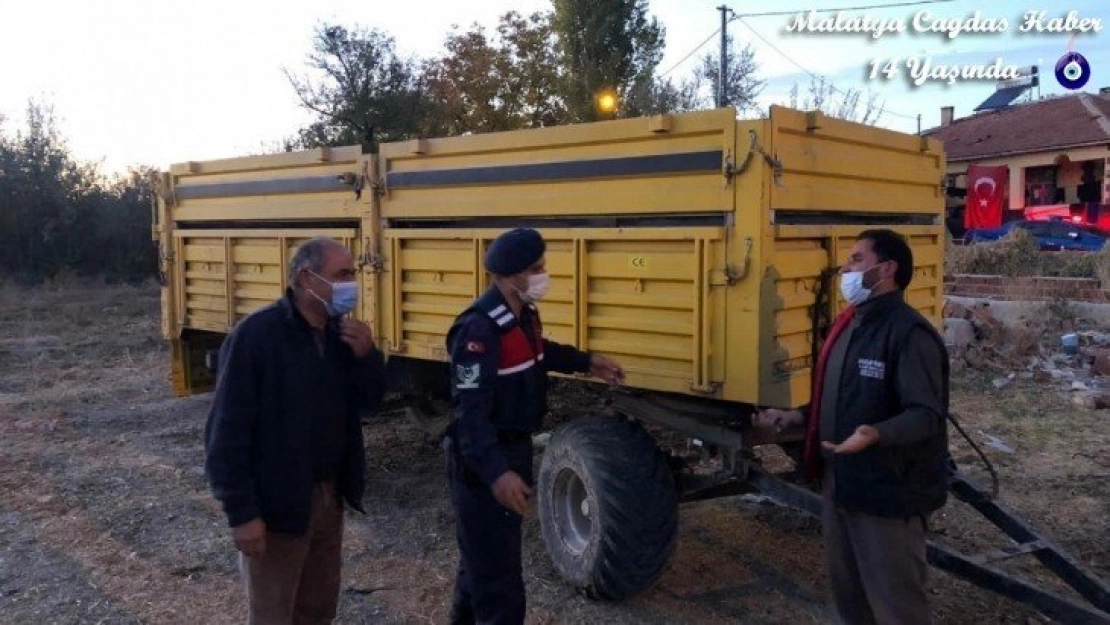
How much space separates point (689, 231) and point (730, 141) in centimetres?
44

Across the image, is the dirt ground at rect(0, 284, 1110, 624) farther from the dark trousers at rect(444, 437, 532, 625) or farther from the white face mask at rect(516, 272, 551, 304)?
the white face mask at rect(516, 272, 551, 304)

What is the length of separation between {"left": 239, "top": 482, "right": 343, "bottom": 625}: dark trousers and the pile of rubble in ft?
25.7

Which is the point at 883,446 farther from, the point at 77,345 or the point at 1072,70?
the point at 1072,70

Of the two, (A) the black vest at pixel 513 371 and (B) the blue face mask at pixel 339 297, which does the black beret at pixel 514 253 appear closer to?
(A) the black vest at pixel 513 371

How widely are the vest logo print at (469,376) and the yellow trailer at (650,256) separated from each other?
1.27 m

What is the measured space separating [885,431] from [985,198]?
59.9ft

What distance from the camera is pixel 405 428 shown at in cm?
827

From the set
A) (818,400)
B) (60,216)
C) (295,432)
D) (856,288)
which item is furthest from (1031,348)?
(60,216)

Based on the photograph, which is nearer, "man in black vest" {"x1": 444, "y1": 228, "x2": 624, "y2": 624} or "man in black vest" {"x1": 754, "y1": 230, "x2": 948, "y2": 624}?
"man in black vest" {"x1": 754, "y1": 230, "x2": 948, "y2": 624}

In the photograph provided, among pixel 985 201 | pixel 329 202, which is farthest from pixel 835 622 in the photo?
pixel 985 201

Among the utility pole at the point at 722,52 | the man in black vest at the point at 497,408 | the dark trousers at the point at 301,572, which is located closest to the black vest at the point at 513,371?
the man in black vest at the point at 497,408

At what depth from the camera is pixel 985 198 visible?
63.0ft

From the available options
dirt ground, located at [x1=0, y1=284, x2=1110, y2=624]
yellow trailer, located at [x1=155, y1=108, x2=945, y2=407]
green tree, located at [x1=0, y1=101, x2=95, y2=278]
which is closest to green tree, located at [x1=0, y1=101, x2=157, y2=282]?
green tree, located at [x1=0, y1=101, x2=95, y2=278]

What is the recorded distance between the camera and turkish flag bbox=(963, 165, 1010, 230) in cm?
1892
